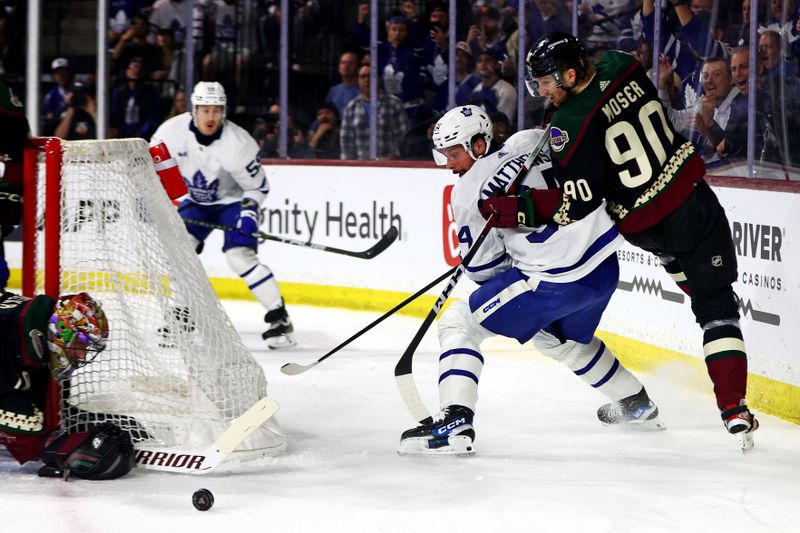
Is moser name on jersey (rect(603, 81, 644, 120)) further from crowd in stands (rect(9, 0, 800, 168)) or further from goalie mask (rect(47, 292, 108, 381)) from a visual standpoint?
goalie mask (rect(47, 292, 108, 381))

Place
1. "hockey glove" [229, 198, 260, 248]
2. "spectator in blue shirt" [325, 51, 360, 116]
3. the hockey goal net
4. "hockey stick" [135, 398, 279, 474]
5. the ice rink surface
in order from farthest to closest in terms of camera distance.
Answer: "spectator in blue shirt" [325, 51, 360, 116], "hockey glove" [229, 198, 260, 248], the hockey goal net, "hockey stick" [135, 398, 279, 474], the ice rink surface

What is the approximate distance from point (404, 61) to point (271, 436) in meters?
3.60

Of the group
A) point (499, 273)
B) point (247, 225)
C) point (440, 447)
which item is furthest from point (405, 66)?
point (440, 447)

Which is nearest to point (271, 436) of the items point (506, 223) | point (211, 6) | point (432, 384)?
point (506, 223)

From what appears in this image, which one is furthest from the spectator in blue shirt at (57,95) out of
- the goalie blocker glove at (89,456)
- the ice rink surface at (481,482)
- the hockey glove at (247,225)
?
the goalie blocker glove at (89,456)

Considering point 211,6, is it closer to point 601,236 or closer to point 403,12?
point 403,12

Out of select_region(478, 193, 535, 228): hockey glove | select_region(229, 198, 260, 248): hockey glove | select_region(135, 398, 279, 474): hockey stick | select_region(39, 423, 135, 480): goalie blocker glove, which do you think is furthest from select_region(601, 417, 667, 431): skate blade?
select_region(229, 198, 260, 248): hockey glove

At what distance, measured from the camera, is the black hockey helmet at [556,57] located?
129 inches

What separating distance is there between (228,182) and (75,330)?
265 cm

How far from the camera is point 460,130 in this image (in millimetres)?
3402

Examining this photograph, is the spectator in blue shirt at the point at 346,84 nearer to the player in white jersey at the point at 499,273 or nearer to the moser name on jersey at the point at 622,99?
the player in white jersey at the point at 499,273

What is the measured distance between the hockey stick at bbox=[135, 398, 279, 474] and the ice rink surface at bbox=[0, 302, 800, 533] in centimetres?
3

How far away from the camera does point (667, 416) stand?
3.94 metres

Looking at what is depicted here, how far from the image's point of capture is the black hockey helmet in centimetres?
327
